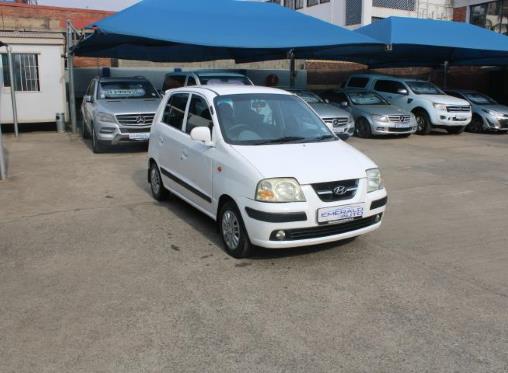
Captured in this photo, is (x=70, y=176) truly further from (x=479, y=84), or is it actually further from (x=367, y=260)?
(x=479, y=84)

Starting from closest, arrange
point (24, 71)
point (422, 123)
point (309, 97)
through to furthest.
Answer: point (309, 97)
point (24, 71)
point (422, 123)

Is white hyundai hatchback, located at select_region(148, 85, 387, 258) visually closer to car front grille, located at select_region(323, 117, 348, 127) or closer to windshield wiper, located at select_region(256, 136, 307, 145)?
windshield wiper, located at select_region(256, 136, 307, 145)

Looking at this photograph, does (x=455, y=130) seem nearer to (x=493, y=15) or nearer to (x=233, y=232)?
(x=233, y=232)

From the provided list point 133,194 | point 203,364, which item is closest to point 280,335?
point 203,364

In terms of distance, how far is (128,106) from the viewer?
1180 cm

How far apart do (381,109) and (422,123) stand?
6.28 feet

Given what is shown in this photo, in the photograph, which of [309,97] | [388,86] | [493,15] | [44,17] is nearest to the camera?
[309,97]

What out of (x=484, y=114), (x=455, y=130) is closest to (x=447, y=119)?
(x=455, y=130)

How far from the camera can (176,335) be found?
3666mm

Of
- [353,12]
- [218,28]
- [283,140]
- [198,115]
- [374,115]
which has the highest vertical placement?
[353,12]

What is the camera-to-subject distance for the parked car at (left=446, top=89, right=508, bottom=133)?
1642cm

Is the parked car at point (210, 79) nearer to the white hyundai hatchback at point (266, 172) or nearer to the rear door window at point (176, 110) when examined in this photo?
the rear door window at point (176, 110)

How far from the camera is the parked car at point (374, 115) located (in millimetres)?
14484

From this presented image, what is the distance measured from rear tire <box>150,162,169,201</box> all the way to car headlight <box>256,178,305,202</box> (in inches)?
111
